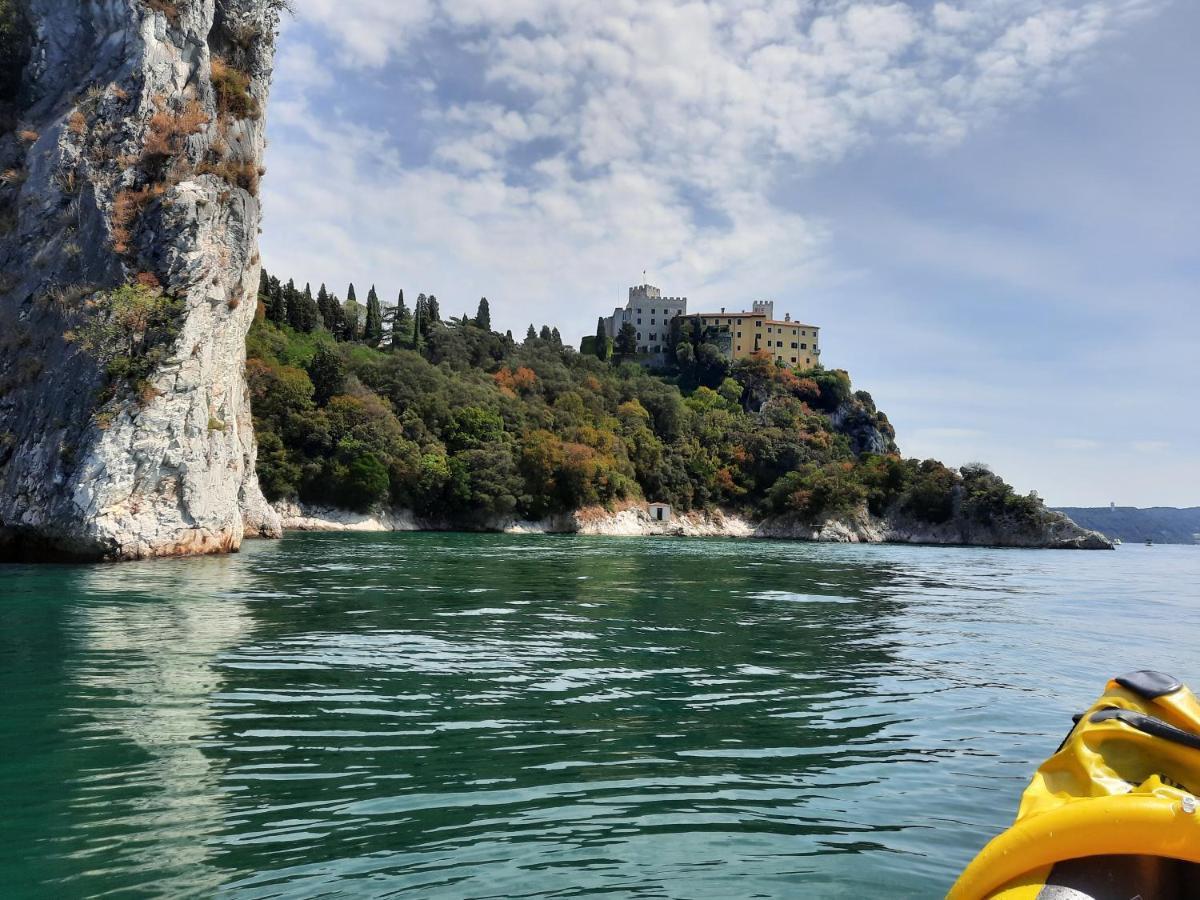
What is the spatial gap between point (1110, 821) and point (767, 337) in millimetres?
151828

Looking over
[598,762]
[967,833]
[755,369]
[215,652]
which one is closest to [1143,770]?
[967,833]

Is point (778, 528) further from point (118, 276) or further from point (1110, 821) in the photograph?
point (1110, 821)

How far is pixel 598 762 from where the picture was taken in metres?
7.45

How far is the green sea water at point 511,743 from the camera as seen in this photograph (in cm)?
516

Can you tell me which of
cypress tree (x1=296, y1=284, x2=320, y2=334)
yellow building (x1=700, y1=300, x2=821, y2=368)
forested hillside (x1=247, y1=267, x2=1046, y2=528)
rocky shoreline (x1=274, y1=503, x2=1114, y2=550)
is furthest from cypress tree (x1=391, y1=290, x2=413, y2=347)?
yellow building (x1=700, y1=300, x2=821, y2=368)

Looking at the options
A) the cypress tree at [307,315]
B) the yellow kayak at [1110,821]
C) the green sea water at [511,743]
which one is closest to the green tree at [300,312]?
the cypress tree at [307,315]

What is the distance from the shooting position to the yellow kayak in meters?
2.67

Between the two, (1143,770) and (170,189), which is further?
(170,189)

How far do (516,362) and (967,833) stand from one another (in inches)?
4141

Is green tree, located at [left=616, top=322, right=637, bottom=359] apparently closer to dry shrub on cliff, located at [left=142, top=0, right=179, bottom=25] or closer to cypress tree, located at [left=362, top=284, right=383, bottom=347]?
cypress tree, located at [left=362, top=284, right=383, bottom=347]

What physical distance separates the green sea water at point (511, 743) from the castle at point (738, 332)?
13162 cm

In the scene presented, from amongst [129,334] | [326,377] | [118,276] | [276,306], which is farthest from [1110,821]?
[276,306]

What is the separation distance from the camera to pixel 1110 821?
2738 millimetres

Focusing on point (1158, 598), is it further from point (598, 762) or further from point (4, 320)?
point (4, 320)
